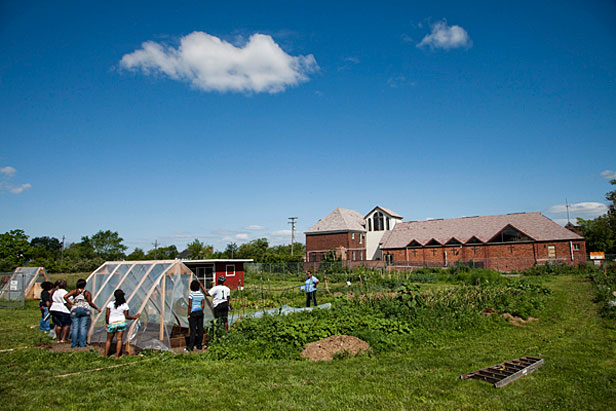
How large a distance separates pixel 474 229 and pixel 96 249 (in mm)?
77721

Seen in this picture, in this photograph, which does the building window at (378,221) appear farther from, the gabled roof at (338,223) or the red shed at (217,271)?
the red shed at (217,271)

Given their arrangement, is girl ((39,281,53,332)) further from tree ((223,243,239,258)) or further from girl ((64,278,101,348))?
tree ((223,243,239,258))

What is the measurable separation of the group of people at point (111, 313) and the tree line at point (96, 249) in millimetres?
32226

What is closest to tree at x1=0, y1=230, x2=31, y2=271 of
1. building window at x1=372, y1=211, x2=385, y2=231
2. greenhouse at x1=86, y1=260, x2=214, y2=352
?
greenhouse at x1=86, y1=260, x2=214, y2=352

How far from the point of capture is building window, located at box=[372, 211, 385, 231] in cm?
5228

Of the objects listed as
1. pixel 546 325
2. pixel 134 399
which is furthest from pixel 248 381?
pixel 546 325

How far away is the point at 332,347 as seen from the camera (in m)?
8.16

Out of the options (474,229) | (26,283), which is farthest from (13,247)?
(474,229)

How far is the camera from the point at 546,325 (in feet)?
35.3

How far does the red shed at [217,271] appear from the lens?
3016cm

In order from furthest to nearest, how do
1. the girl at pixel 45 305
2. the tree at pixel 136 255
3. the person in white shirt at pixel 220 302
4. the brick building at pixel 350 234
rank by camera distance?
the tree at pixel 136 255
the brick building at pixel 350 234
the girl at pixel 45 305
the person in white shirt at pixel 220 302

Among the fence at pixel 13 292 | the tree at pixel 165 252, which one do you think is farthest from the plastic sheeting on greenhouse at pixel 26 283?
the tree at pixel 165 252

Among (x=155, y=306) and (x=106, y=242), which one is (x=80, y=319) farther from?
(x=106, y=242)

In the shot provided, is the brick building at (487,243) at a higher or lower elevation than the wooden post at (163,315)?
higher
